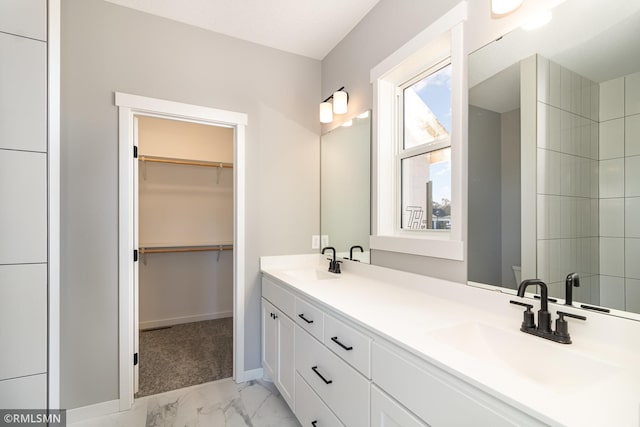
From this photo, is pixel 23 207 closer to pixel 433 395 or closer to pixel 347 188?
pixel 433 395

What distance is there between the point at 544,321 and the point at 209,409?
6.58ft

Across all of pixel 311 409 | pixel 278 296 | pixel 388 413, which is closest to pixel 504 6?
pixel 388 413

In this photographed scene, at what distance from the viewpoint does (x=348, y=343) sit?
120cm

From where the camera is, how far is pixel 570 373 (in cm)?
86

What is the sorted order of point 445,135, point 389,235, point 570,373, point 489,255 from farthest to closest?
1. point 389,235
2. point 445,135
3. point 489,255
4. point 570,373

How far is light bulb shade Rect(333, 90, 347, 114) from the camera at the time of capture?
2238 mm

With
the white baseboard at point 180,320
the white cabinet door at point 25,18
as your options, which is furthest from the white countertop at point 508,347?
the white baseboard at point 180,320

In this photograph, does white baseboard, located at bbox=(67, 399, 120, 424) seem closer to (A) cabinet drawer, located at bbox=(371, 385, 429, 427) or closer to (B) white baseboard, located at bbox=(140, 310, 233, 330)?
(B) white baseboard, located at bbox=(140, 310, 233, 330)

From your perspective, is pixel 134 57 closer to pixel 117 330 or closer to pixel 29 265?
pixel 29 265

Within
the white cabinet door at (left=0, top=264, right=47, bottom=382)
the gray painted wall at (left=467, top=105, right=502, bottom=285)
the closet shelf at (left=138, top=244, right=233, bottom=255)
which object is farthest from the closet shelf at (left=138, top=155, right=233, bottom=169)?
the gray painted wall at (left=467, top=105, right=502, bottom=285)

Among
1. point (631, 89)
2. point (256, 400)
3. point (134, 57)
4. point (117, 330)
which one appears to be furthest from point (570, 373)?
point (134, 57)

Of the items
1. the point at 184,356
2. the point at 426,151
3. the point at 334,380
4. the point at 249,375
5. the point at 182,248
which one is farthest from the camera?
the point at 182,248

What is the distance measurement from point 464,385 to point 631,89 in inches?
39.7

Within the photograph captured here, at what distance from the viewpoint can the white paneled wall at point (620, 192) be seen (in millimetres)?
885
